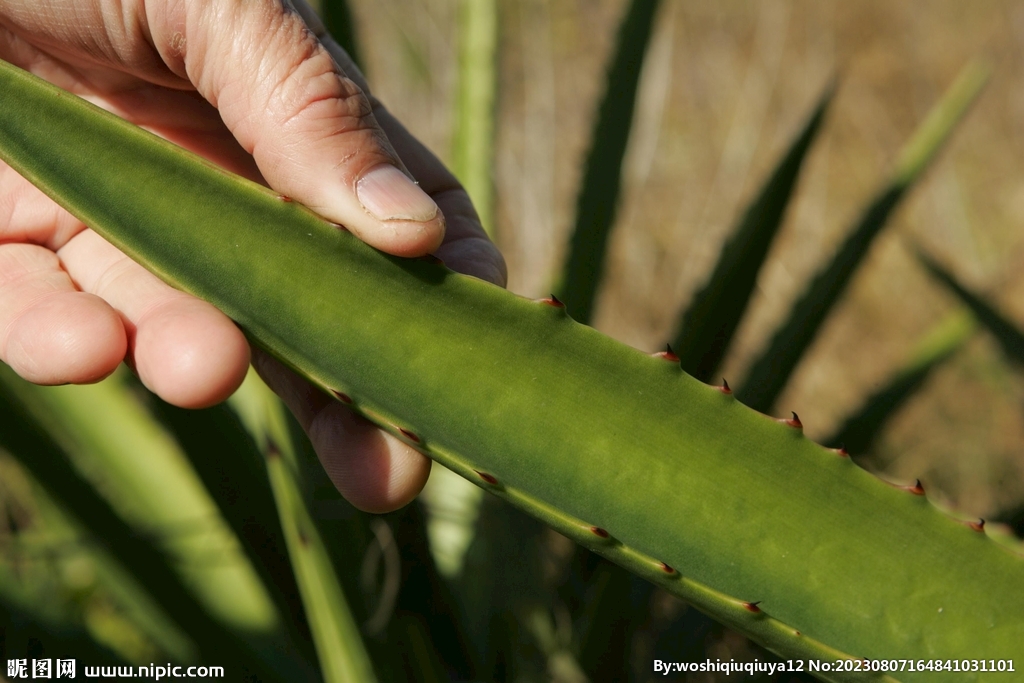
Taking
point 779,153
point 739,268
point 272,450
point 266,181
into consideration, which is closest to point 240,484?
point 272,450

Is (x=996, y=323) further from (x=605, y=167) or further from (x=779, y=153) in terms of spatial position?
(x=779, y=153)

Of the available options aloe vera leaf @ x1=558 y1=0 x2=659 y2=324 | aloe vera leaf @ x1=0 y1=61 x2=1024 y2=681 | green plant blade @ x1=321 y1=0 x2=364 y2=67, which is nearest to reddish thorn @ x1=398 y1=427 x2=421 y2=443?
aloe vera leaf @ x1=0 y1=61 x2=1024 y2=681

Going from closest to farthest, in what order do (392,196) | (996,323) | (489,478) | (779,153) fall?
(489,478), (392,196), (996,323), (779,153)

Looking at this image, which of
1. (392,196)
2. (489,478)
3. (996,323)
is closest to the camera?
(489,478)

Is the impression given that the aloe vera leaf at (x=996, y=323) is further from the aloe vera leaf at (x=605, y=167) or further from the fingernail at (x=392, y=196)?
the fingernail at (x=392, y=196)

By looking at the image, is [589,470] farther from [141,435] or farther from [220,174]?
[141,435]

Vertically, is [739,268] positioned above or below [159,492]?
above
